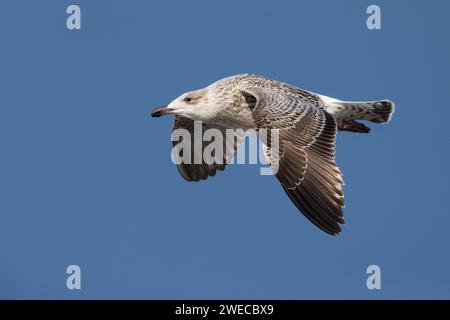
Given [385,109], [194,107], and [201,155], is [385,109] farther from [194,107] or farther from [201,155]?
[201,155]

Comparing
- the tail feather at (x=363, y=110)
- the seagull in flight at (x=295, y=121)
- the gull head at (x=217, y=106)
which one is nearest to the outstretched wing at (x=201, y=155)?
the seagull in flight at (x=295, y=121)

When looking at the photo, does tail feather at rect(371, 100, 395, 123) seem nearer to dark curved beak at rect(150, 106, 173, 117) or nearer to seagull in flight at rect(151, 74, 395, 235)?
seagull in flight at rect(151, 74, 395, 235)

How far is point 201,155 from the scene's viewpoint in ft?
53.3

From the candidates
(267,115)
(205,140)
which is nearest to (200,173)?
(205,140)

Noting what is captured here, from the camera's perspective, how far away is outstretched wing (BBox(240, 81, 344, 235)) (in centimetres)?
1245

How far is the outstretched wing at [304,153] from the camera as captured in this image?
12.4m

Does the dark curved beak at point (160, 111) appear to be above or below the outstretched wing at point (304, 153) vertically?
above

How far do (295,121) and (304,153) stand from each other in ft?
1.89

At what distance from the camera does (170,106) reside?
14.5 metres

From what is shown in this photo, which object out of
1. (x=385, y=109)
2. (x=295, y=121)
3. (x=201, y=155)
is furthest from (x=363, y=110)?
(x=201, y=155)

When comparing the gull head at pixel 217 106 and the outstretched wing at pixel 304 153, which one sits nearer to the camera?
the outstretched wing at pixel 304 153

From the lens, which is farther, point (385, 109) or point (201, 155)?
point (201, 155)

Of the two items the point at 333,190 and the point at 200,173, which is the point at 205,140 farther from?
the point at 333,190

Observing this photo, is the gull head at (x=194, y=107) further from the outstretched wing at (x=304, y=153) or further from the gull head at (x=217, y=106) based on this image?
the outstretched wing at (x=304, y=153)
